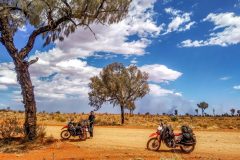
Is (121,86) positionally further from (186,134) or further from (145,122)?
(186,134)

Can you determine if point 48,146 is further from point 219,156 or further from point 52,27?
point 219,156

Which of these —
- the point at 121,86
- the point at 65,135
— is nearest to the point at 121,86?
the point at 121,86

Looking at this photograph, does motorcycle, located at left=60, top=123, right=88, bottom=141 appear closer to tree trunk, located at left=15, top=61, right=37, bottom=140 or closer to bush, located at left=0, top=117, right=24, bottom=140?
bush, located at left=0, top=117, right=24, bottom=140

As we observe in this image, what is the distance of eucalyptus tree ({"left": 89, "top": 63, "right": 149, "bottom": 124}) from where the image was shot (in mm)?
53031

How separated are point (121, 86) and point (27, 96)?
30674mm

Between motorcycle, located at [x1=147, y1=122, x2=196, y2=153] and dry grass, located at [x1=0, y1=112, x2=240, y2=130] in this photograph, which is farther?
dry grass, located at [x1=0, y1=112, x2=240, y2=130]

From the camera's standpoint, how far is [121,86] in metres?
52.5

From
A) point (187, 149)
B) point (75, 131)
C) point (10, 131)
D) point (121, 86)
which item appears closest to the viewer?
point (187, 149)

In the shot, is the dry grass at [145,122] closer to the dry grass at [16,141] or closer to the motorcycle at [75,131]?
the motorcycle at [75,131]

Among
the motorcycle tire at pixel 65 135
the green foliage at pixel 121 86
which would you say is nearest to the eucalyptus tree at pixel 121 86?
the green foliage at pixel 121 86

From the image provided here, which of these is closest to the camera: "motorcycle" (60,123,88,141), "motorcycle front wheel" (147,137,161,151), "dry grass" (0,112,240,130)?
"motorcycle front wheel" (147,137,161,151)

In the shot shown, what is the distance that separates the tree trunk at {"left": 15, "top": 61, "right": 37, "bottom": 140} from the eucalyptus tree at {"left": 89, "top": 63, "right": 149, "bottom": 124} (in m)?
30.3

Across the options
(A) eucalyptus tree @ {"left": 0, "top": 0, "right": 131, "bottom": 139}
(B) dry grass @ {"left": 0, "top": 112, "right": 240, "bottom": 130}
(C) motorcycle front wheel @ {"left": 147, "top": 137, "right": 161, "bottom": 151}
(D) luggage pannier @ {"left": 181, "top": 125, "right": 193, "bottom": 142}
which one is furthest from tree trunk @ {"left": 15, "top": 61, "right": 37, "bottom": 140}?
(B) dry grass @ {"left": 0, "top": 112, "right": 240, "bottom": 130}

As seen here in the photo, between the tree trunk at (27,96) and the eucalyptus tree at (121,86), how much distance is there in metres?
30.3
